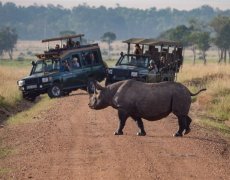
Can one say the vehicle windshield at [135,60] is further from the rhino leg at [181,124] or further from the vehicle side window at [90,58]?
the rhino leg at [181,124]

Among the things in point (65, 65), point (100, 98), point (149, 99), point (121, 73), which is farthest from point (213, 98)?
point (149, 99)

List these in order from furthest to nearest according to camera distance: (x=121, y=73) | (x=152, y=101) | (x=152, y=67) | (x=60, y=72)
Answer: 1. (x=60, y=72)
2. (x=152, y=67)
3. (x=121, y=73)
4. (x=152, y=101)

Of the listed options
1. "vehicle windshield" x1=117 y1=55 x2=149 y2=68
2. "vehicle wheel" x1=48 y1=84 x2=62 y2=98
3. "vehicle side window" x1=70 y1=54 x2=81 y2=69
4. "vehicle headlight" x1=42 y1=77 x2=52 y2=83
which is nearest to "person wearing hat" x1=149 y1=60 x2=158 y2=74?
"vehicle windshield" x1=117 y1=55 x2=149 y2=68

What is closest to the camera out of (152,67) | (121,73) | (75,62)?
(121,73)

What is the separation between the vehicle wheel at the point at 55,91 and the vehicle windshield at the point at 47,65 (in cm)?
63

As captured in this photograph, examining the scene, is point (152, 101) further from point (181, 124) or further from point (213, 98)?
point (213, 98)

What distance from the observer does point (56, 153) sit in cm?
1200

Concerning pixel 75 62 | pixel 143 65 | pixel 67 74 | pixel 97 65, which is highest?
pixel 143 65

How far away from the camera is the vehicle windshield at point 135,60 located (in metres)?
23.2

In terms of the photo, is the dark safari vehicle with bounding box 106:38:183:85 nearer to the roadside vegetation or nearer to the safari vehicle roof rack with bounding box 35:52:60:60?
the roadside vegetation

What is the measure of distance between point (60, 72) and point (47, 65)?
0.56 meters

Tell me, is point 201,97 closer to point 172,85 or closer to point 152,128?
point 152,128

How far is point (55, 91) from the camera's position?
936 inches

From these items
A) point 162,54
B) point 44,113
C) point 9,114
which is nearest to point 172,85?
point 44,113
